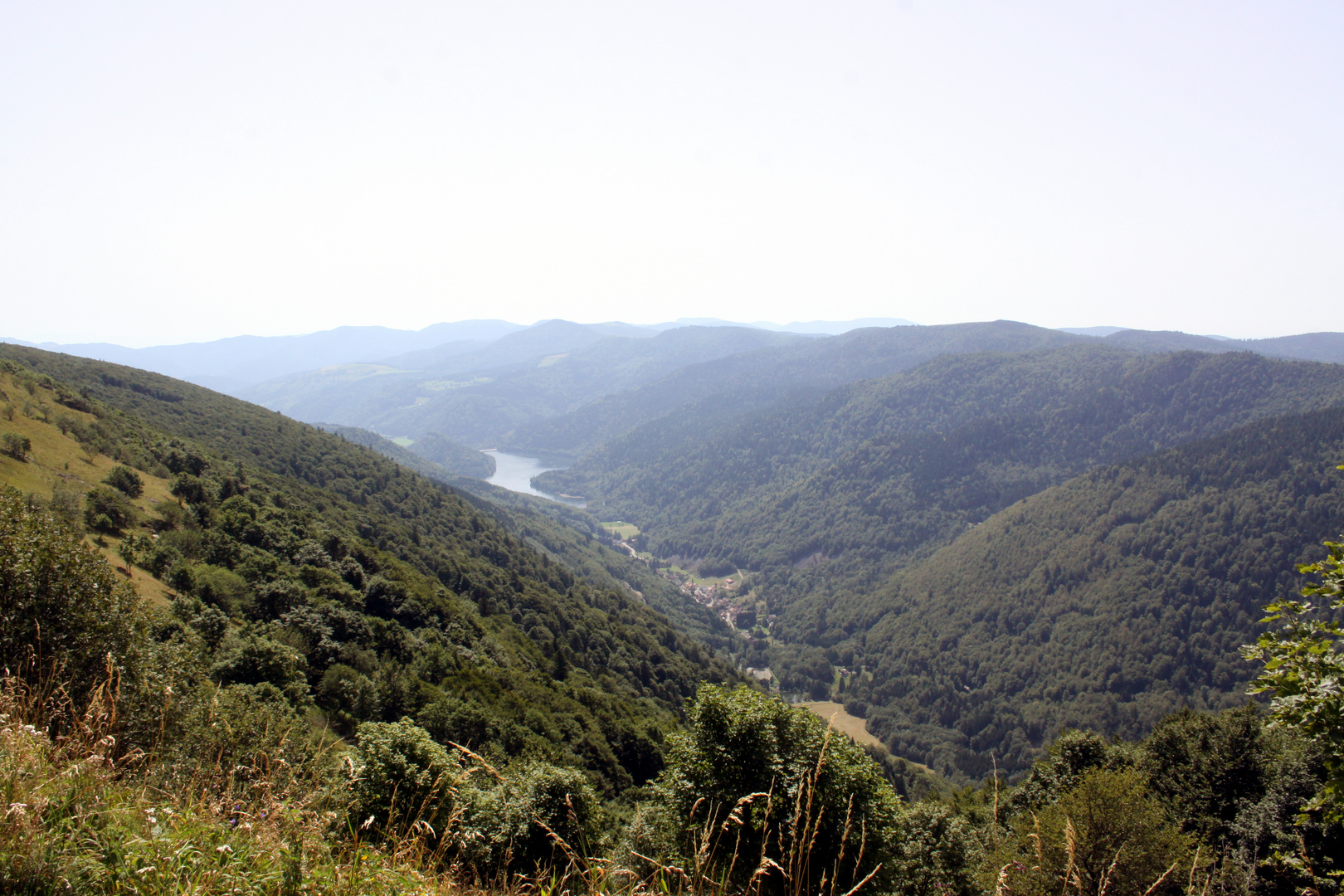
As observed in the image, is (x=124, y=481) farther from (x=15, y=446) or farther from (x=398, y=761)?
(x=398, y=761)

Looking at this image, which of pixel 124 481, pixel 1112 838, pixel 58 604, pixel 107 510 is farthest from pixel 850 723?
pixel 58 604

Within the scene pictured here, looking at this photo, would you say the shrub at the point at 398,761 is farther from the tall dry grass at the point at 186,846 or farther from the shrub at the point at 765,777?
the tall dry grass at the point at 186,846

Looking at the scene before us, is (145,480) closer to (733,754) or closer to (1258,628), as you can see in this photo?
(733,754)

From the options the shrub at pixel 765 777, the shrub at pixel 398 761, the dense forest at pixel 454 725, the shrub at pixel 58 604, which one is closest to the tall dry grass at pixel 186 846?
the dense forest at pixel 454 725

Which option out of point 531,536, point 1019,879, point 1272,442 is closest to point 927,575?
point 1272,442

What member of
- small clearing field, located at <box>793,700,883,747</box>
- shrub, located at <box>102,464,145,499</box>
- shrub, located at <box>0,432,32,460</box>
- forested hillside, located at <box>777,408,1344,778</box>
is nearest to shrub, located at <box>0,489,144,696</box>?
shrub, located at <box>0,432,32,460</box>

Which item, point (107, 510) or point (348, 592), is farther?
point (348, 592)

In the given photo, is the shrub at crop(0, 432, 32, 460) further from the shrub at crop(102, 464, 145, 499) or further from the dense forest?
the shrub at crop(102, 464, 145, 499)
